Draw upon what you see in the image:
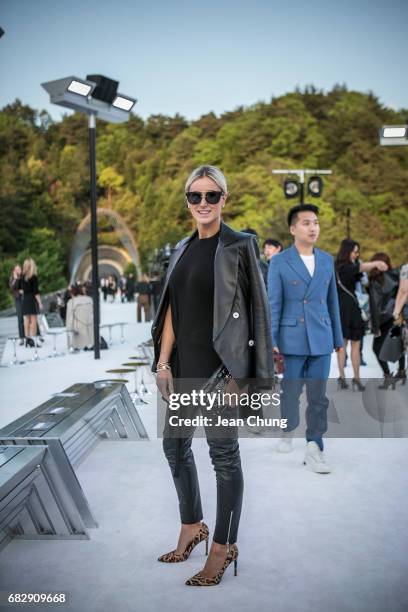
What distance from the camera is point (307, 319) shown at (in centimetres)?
480

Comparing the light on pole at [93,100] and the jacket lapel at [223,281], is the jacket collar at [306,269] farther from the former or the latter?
the light on pole at [93,100]

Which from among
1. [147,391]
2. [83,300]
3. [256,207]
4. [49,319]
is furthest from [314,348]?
[256,207]

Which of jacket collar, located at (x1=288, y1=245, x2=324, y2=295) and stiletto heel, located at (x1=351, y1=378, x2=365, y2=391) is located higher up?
jacket collar, located at (x1=288, y1=245, x2=324, y2=295)

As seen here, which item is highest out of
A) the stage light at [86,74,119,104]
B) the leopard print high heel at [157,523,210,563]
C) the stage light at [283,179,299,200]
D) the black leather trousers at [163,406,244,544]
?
the stage light at [86,74,119,104]

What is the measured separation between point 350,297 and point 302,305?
3.29 meters

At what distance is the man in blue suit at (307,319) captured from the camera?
4777mm

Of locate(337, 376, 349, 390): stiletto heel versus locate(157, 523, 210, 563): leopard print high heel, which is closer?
locate(157, 523, 210, 563): leopard print high heel

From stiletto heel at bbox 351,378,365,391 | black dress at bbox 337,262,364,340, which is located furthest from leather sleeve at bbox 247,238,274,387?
black dress at bbox 337,262,364,340

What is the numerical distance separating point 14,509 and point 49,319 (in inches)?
690

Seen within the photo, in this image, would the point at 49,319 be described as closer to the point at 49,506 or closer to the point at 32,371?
the point at 32,371

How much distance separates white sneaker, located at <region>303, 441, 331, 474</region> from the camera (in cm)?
466

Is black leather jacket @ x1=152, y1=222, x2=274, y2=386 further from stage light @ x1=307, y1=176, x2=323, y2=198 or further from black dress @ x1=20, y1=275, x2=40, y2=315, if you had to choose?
stage light @ x1=307, y1=176, x2=323, y2=198

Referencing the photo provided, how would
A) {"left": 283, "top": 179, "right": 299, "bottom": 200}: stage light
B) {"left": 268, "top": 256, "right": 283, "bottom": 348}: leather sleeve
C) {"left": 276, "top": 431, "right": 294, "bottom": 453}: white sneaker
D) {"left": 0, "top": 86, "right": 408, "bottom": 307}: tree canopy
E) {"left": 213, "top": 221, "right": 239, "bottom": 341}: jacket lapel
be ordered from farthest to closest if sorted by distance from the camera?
{"left": 0, "top": 86, "right": 408, "bottom": 307}: tree canopy, {"left": 283, "top": 179, "right": 299, "bottom": 200}: stage light, {"left": 276, "top": 431, "right": 294, "bottom": 453}: white sneaker, {"left": 268, "top": 256, "right": 283, "bottom": 348}: leather sleeve, {"left": 213, "top": 221, "right": 239, "bottom": 341}: jacket lapel

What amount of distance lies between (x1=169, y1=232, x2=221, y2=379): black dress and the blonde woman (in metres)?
11.1
